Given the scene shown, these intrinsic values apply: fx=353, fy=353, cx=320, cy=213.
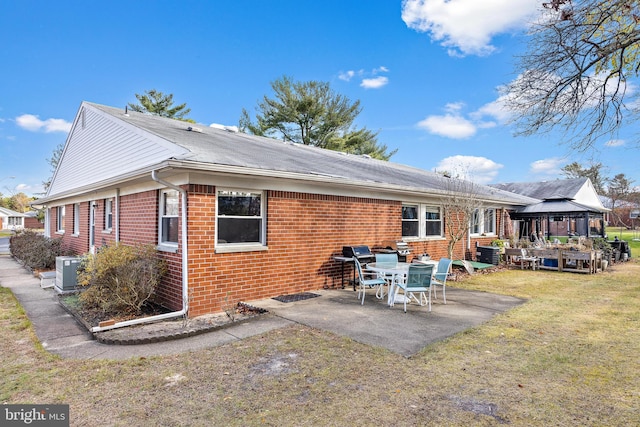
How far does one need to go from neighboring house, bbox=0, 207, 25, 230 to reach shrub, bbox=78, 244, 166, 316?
68998 millimetres

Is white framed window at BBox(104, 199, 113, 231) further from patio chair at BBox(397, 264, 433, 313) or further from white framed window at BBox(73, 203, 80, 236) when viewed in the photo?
patio chair at BBox(397, 264, 433, 313)

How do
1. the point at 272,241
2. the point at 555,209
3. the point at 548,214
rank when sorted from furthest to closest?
1. the point at 548,214
2. the point at 555,209
3. the point at 272,241

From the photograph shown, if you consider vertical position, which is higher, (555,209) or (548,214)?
(555,209)

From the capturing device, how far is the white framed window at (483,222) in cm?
1577

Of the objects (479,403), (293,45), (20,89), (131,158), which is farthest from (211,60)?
(479,403)

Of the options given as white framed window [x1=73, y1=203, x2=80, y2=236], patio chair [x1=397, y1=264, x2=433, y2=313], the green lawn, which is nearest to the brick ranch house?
white framed window [x1=73, y1=203, x2=80, y2=236]

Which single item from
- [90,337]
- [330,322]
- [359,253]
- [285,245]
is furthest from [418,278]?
[90,337]

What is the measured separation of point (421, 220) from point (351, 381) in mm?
9354

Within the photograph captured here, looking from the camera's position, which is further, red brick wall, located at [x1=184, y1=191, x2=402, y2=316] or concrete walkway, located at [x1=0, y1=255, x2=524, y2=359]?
red brick wall, located at [x1=184, y1=191, x2=402, y2=316]

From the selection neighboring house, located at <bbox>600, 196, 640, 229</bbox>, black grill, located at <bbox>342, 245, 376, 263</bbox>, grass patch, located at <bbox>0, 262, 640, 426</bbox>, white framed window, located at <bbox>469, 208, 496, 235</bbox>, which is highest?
neighboring house, located at <bbox>600, 196, 640, 229</bbox>

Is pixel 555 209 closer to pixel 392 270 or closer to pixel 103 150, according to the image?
pixel 392 270

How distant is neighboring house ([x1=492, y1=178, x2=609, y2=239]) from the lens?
56.3ft

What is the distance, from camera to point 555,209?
17062 millimetres

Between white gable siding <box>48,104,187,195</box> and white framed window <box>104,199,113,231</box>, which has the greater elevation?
white gable siding <box>48,104,187,195</box>
